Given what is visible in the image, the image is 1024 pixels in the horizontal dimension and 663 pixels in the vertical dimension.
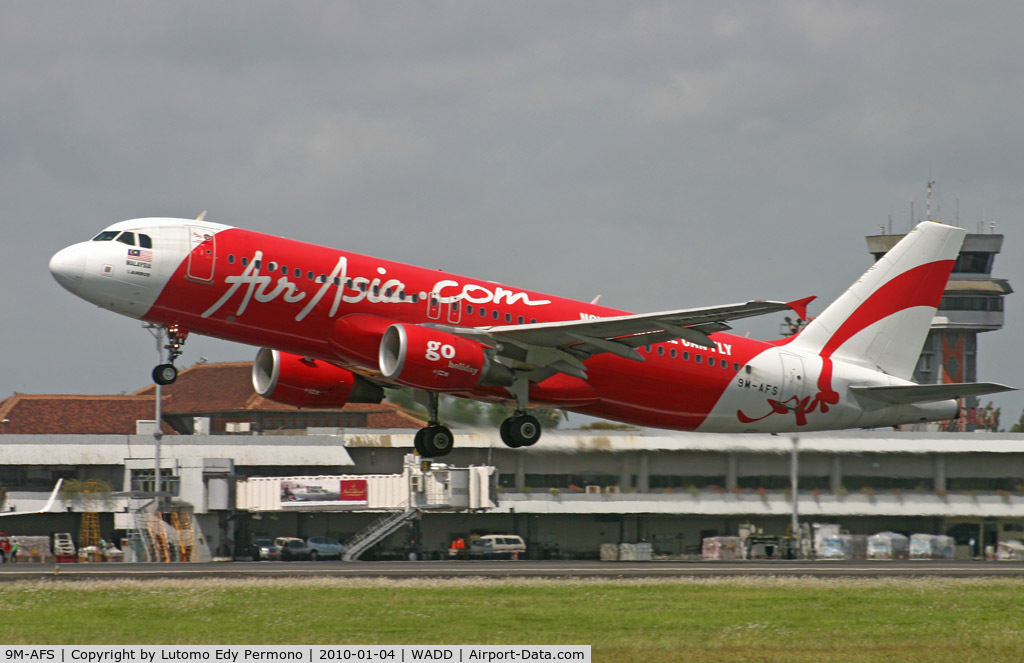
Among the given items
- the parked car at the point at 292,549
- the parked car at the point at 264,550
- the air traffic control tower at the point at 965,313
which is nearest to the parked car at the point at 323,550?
the parked car at the point at 292,549

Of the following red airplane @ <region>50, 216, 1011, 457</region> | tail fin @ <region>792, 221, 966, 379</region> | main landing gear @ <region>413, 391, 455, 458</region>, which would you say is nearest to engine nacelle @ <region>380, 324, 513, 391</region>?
red airplane @ <region>50, 216, 1011, 457</region>

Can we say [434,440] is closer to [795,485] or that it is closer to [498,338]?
[498,338]

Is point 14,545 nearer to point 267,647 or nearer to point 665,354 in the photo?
point 665,354

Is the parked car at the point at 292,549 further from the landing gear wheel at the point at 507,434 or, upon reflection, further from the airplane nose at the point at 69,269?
the airplane nose at the point at 69,269

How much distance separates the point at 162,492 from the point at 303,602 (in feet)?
122

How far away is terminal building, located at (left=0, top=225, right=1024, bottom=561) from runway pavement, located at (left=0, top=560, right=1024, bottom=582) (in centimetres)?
1651

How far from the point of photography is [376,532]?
67.0 m

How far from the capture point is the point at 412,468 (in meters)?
67.6

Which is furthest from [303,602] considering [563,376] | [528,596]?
[563,376]

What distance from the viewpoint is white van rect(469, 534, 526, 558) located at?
71562mm

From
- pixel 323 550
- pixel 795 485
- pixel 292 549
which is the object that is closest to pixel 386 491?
pixel 323 550

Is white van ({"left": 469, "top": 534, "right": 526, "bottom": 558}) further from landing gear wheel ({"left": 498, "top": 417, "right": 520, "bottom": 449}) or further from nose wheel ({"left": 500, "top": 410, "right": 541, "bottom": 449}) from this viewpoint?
nose wheel ({"left": 500, "top": 410, "right": 541, "bottom": 449})

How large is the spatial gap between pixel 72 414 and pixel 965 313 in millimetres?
82308

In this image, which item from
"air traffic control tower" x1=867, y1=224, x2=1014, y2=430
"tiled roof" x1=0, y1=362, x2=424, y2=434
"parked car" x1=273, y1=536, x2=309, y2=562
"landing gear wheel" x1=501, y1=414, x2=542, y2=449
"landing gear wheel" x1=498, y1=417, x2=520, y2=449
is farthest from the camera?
"air traffic control tower" x1=867, y1=224, x2=1014, y2=430
